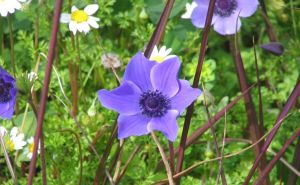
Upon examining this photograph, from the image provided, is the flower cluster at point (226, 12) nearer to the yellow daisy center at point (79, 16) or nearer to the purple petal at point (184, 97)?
the yellow daisy center at point (79, 16)

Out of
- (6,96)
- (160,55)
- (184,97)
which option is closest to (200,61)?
(184,97)

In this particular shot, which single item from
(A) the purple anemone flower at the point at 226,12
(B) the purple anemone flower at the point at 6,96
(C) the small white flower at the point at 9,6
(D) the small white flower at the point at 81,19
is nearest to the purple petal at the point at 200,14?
(A) the purple anemone flower at the point at 226,12

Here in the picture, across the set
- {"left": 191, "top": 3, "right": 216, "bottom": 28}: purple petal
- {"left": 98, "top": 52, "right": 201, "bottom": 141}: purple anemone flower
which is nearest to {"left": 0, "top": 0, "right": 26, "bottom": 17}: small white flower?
{"left": 191, "top": 3, "right": 216, "bottom": 28}: purple petal

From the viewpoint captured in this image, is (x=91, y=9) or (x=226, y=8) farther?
(x=91, y=9)

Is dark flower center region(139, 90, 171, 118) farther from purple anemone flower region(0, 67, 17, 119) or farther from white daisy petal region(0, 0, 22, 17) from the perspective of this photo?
white daisy petal region(0, 0, 22, 17)

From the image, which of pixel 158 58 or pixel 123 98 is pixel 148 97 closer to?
pixel 123 98

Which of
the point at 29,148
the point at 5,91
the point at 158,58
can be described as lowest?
the point at 29,148
